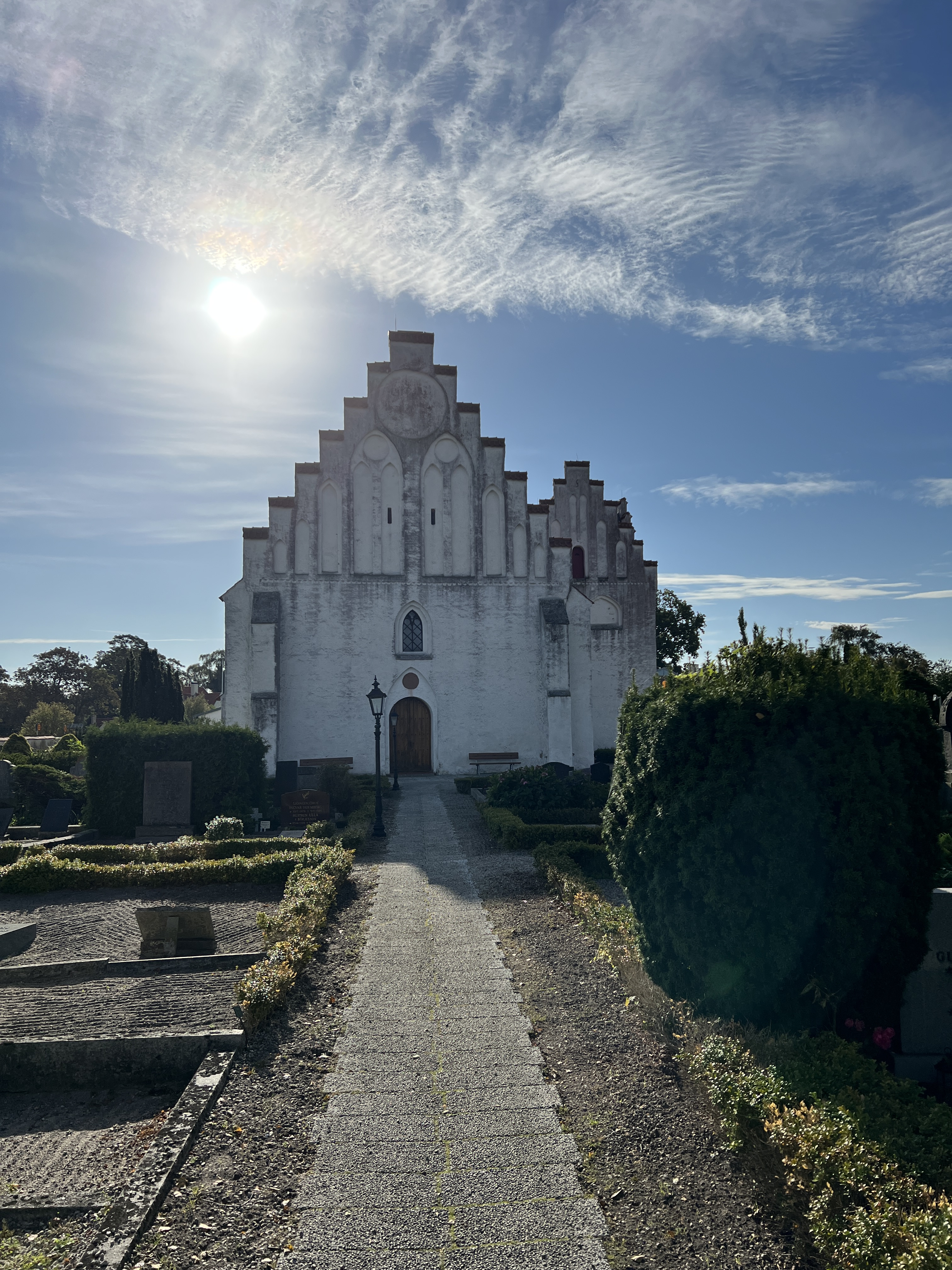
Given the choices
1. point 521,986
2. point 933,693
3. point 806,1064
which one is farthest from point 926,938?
point 933,693

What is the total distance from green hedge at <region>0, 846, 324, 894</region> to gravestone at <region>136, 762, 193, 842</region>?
12.0ft

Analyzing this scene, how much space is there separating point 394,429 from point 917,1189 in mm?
A: 23609

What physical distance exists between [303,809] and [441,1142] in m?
13.0

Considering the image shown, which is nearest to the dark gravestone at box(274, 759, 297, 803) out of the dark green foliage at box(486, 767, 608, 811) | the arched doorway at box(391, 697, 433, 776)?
the arched doorway at box(391, 697, 433, 776)

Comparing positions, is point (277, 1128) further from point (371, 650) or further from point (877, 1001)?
point (371, 650)

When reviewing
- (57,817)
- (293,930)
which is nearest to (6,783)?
(57,817)

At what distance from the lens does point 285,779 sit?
67.3 ft

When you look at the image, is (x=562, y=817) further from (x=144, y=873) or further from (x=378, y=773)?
(x=144, y=873)

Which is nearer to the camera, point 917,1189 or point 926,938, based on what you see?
point 917,1189

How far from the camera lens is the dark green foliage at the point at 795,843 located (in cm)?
510

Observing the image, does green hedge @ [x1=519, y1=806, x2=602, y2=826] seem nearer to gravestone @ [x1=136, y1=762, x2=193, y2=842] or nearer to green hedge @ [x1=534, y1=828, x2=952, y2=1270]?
gravestone @ [x1=136, y1=762, x2=193, y2=842]

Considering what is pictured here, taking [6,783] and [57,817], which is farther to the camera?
[6,783]

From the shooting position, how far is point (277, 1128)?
188 inches

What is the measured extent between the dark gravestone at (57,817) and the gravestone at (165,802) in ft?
7.46
